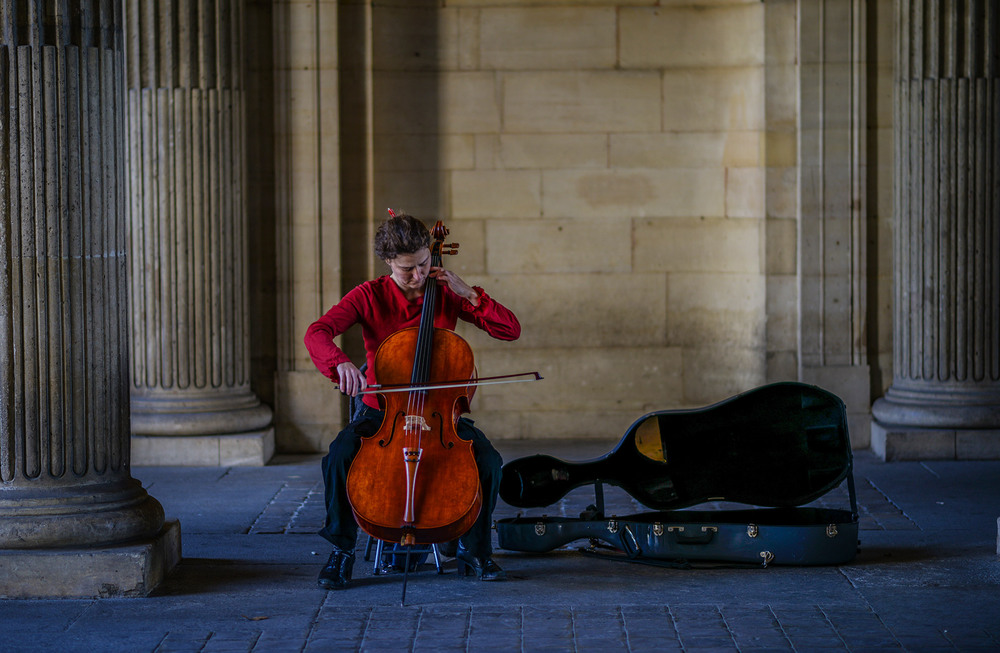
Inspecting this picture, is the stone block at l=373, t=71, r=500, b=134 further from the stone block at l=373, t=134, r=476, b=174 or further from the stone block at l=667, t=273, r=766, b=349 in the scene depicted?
the stone block at l=667, t=273, r=766, b=349

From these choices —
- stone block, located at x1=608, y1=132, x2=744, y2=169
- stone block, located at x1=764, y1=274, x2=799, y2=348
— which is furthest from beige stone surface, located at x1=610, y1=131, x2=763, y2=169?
stone block, located at x1=764, y1=274, x2=799, y2=348

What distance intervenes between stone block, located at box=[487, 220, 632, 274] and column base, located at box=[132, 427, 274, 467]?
2184 mm

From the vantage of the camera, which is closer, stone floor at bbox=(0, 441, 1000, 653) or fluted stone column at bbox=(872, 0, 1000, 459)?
stone floor at bbox=(0, 441, 1000, 653)

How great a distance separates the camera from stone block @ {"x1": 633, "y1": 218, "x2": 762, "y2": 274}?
32.0 ft

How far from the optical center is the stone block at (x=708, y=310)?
9734mm

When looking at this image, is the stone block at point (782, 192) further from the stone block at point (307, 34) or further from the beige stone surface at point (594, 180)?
the stone block at point (307, 34)

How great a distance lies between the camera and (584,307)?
9.77 m

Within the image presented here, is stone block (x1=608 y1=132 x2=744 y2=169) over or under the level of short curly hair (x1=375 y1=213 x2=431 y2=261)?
over

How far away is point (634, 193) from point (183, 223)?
3.20 meters

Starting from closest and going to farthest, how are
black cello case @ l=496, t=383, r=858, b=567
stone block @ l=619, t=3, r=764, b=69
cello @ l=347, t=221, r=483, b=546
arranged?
cello @ l=347, t=221, r=483, b=546, black cello case @ l=496, t=383, r=858, b=567, stone block @ l=619, t=3, r=764, b=69

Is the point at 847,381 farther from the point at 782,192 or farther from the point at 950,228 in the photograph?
the point at 782,192

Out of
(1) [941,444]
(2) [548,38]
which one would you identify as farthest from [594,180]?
(1) [941,444]

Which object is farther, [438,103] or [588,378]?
[588,378]

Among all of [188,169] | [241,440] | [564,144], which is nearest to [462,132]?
[564,144]
